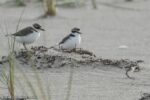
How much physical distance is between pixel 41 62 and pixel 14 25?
4.07 meters

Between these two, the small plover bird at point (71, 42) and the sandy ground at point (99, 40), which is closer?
the sandy ground at point (99, 40)

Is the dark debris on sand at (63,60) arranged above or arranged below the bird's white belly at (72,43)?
above

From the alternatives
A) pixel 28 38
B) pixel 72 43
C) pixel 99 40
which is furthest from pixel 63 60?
pixel 99 40

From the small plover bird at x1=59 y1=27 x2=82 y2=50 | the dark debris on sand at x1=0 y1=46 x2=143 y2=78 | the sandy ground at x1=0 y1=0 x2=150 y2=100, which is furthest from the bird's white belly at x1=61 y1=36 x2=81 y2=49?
the dark debris on sand at x1=0 y1=46 x2=143 y2=78

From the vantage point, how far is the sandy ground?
7200mm

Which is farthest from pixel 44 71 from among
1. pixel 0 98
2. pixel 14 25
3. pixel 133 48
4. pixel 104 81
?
pixel 14 25

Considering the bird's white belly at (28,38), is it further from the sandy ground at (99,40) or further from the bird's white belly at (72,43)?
the bird's white belly at (72,43)

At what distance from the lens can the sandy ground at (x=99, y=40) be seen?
7.20 meters

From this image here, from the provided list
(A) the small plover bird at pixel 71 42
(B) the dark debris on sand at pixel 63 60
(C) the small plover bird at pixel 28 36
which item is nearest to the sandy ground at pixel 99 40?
(B) the dark debris on sand at pixel 63 60

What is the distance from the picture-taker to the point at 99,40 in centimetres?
1098

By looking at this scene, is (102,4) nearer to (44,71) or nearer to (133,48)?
(133,48)

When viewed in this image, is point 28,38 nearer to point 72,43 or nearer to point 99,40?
point 72,43

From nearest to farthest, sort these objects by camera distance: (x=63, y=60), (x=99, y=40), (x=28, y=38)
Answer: (x=63, y=60), (x=28, y=38), (x=99, y=40)

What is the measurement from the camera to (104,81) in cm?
761
